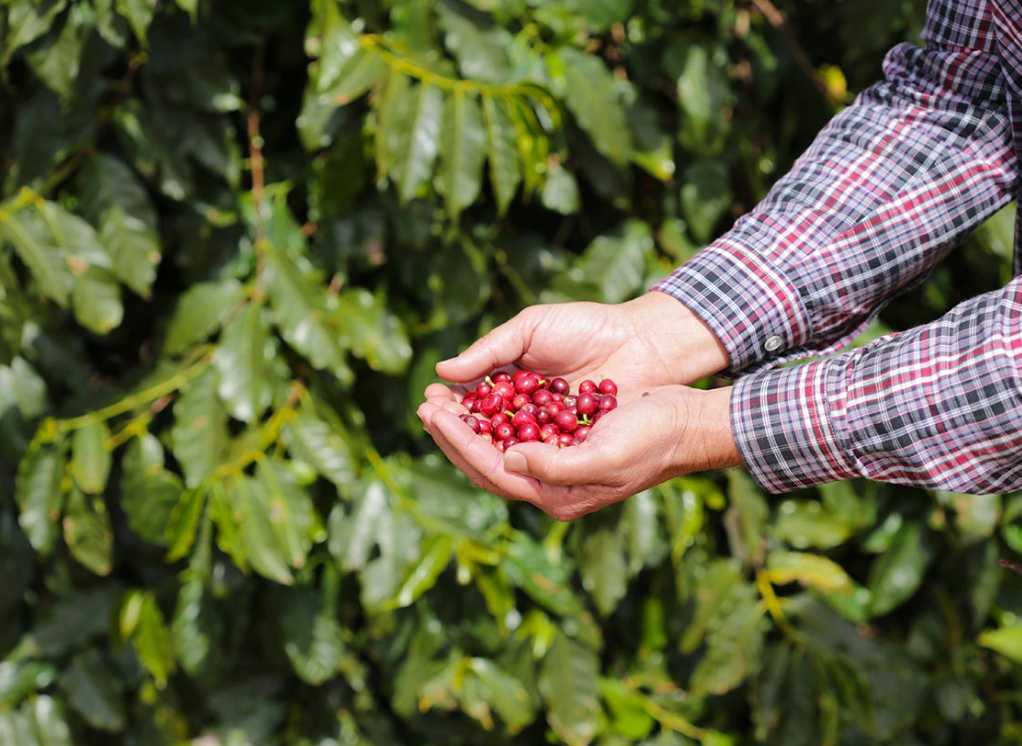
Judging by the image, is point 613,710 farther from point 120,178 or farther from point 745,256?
point 120,178

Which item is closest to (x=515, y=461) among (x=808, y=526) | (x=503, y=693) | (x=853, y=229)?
(x=853, y=229)

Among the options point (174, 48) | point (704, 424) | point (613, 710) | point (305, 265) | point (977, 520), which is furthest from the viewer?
point (613, 710)

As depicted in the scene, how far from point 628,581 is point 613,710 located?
269mm

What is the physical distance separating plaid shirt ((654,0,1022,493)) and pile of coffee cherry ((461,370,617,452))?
18 cm

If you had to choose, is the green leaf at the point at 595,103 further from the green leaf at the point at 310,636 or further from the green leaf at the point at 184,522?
the green leaf at the point at 310,636

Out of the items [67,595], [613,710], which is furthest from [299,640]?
[613,710]

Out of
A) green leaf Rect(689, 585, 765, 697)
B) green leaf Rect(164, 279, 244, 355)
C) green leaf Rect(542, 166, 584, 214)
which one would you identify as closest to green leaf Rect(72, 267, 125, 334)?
green leaf Rect(164, 279, 244, 355)

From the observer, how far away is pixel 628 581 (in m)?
2.13

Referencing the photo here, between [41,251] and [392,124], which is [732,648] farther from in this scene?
[41,251]

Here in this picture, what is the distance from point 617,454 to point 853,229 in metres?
0.46

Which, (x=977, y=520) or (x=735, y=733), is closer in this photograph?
(x=977, y=520)

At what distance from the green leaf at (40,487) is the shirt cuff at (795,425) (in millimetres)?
1204

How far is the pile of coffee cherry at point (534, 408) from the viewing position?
133 centimetres

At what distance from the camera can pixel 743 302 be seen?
1323 mm
